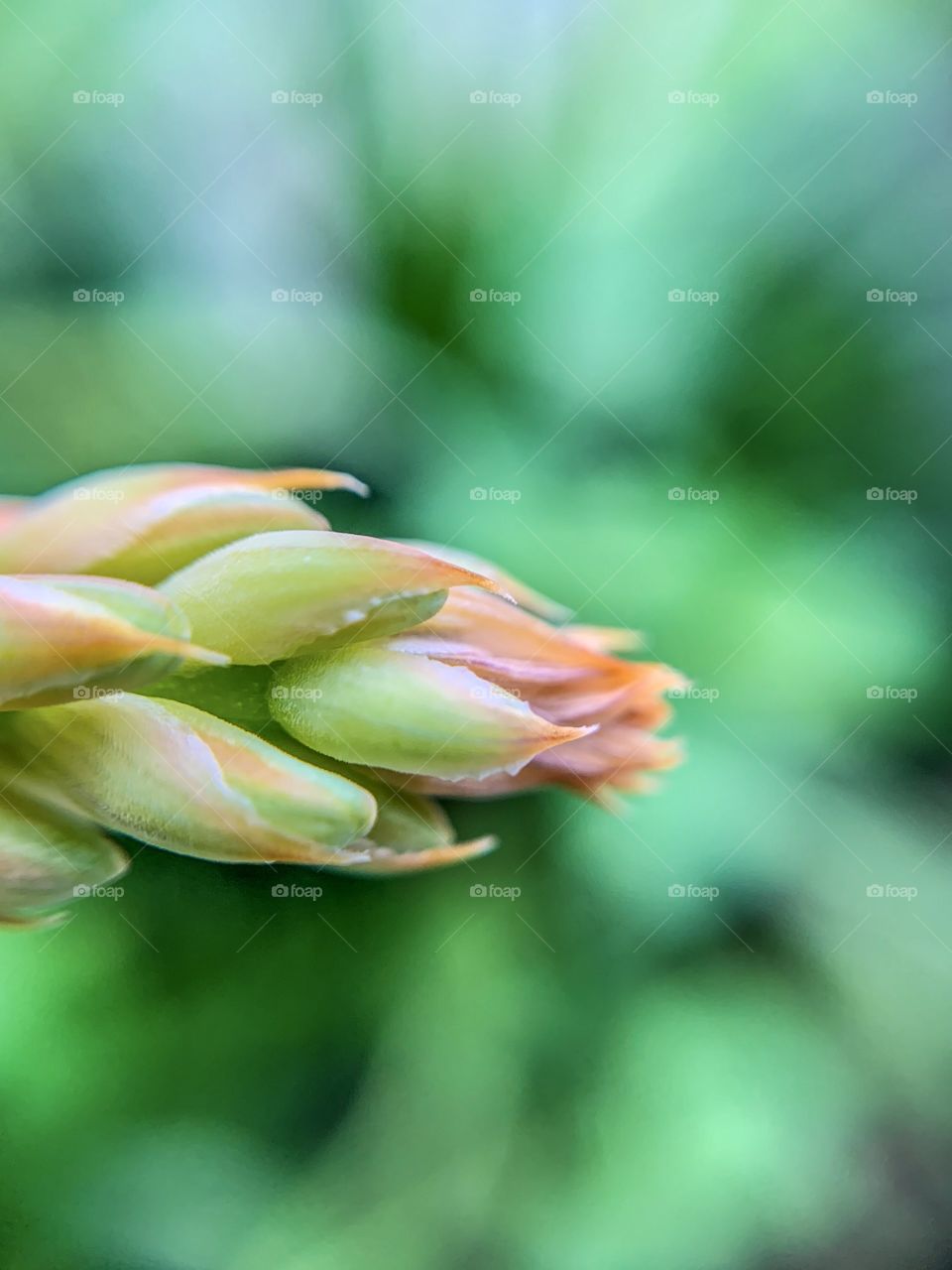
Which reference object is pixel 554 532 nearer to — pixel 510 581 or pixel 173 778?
pixel 510 581

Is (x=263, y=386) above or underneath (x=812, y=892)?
above

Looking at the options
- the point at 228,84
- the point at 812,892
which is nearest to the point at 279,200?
the point at 228,84

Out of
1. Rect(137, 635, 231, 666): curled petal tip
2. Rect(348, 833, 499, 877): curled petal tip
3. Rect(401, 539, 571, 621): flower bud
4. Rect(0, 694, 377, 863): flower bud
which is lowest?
Rect(348, 833, 499, 877): curled petal tip

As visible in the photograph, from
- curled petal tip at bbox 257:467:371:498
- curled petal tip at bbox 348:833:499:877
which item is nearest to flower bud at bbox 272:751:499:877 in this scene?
curled petal tip at bbox 348:833:499:877

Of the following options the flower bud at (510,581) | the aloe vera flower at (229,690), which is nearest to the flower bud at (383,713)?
the aloe vera flower at (229,690)

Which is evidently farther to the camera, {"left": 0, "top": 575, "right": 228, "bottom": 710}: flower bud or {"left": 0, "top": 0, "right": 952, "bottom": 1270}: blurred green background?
{"left": 0, "top": 0, "right": 952, "bottom": 1270}: blurred green background

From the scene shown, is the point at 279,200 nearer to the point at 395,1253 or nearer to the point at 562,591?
the point at 562,591

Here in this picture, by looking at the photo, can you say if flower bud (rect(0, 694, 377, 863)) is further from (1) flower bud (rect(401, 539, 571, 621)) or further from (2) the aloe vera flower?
(1) flower bud (rect(401, 539, 571, 621))
